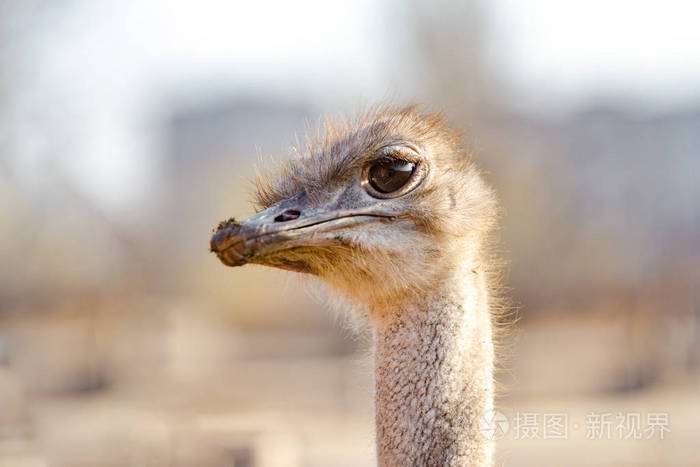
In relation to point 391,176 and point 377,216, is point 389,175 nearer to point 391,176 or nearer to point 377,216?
point 391,176

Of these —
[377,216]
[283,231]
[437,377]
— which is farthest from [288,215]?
[437,377]

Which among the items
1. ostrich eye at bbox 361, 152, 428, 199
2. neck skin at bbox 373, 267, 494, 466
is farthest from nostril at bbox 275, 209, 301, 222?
neck skin at bbox 373, 267, 494, 466

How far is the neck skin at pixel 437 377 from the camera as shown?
224cm

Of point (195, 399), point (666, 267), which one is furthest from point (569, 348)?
point (195, 399)

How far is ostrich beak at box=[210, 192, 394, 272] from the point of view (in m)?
2.17

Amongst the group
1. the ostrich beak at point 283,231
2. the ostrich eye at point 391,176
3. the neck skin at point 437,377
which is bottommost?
the neck skin at point 437,377

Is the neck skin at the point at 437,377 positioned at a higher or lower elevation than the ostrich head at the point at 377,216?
lower

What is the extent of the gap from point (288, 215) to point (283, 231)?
0.30 feet

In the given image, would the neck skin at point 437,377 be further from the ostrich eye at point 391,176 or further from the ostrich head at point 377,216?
the ostrich eye at point 391,176

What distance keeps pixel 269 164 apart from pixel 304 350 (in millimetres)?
10190

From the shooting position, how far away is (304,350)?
506 inches

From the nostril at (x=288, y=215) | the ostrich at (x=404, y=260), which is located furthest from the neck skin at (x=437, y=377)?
the nostril at (x=288, y=215)

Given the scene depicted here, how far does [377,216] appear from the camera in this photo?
2342 mm

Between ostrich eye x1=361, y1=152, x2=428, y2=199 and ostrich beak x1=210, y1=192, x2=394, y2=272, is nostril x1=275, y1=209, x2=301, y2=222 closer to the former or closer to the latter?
ostrich beak x1=210, y1=192, x2=394, y2=272
